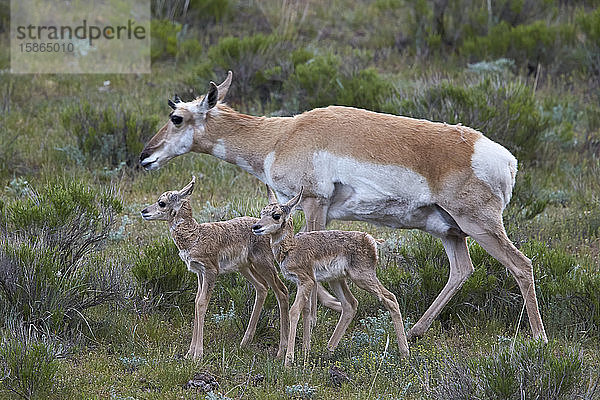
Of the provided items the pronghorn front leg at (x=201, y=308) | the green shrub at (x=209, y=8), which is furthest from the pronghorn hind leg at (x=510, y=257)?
the green shrub at (x=209, y=8)

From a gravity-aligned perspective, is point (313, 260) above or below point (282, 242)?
below

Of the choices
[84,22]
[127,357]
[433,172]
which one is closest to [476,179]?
[433,172]

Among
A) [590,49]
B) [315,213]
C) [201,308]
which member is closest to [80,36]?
[590,49]

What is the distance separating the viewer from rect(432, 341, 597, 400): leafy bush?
16.4 feet

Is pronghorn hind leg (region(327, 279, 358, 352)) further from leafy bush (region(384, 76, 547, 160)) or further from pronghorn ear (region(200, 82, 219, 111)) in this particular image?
leafy bush (region(384, 76, 547, 160))

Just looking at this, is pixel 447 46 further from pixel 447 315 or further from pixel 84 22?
pixel 447 315

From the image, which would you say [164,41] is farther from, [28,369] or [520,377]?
[520,377]

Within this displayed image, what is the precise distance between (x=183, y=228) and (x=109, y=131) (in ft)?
17.7

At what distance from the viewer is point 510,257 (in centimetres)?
638

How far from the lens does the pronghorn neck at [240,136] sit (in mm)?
6918

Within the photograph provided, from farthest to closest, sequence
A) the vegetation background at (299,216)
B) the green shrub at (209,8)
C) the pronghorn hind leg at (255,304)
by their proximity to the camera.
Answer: the green shrub at (209,8) < the pronghorn hind leg at (255,304) < the vegetation background at (299,216)

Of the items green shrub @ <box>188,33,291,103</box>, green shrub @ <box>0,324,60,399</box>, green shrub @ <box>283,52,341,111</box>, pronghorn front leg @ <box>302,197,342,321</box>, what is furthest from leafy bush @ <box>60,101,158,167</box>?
green shrub @ <box>0,324,60,399</box>

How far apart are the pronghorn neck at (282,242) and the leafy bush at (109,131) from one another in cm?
504

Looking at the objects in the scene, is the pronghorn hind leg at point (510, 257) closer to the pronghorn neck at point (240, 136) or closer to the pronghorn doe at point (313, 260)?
the pronghorn doe at point (313, 260)
